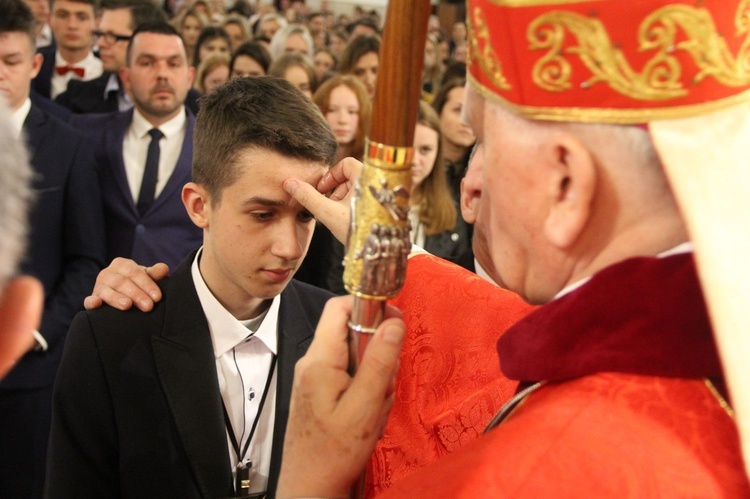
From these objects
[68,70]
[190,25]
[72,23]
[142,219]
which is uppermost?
[190,25]

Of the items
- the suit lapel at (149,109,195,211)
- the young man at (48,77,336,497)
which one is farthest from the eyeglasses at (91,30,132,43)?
the young man at (48,77,336,497)

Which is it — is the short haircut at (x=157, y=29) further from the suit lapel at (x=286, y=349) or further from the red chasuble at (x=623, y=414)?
the red chasuble at (x=623, y=414)

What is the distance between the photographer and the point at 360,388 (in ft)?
3.91

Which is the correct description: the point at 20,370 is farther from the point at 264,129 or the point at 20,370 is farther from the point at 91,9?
the point at 91,9

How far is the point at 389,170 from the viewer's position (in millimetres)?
1155

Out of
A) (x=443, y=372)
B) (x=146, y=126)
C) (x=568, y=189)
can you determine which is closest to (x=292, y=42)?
(x=146, y=126)

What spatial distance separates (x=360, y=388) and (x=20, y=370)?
→ 2.49 meters

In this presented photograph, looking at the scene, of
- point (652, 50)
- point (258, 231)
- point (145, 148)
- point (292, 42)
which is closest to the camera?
point (652, 50)

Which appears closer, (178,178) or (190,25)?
(178,178)

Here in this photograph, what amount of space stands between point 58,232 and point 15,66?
2.75ft

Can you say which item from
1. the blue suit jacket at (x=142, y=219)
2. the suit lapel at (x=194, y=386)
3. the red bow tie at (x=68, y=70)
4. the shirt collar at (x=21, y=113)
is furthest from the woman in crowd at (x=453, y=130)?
the suit lapel at (x=194, y=386)

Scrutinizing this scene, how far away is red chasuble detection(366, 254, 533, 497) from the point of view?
1699 mm

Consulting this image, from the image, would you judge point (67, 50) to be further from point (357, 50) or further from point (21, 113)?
point (21, 113)

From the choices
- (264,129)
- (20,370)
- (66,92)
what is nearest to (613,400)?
(264,129)
